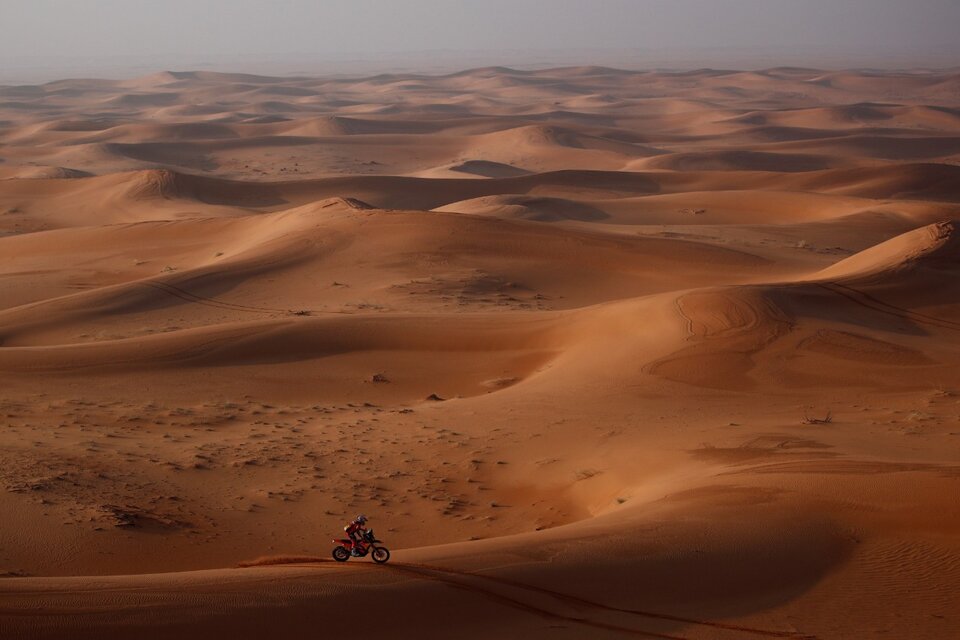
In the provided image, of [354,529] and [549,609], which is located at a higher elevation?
[354,529]

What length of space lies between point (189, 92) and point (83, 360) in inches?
4272

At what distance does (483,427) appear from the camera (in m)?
10.6

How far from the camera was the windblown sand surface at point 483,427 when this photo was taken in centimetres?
570

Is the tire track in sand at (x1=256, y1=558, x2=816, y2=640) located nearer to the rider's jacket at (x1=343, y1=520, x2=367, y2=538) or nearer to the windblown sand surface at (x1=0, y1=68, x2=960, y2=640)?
the windblown sand surface at (x1=0, y1=68, x2=960, y2=640)

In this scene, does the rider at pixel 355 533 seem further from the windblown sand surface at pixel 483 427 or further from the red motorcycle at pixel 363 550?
the windblown sand surface at pixel 483 427

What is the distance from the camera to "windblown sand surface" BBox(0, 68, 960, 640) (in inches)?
224

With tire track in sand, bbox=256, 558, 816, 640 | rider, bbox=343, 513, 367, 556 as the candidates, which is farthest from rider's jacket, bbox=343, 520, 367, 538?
tire track in sand, bbox=256, 558, 816, 640

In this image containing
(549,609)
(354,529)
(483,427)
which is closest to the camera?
(549,609)

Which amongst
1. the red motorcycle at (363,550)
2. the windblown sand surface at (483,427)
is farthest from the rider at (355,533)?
the windblown sand surface at (483,427)

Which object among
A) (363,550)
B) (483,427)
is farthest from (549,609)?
(483,427)

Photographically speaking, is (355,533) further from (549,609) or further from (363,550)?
(549,609)

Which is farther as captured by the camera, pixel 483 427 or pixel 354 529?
pixel 483 427

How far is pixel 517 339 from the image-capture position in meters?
14.2

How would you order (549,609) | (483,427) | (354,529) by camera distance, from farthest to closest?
(483,427), (354,529), (549,609)
